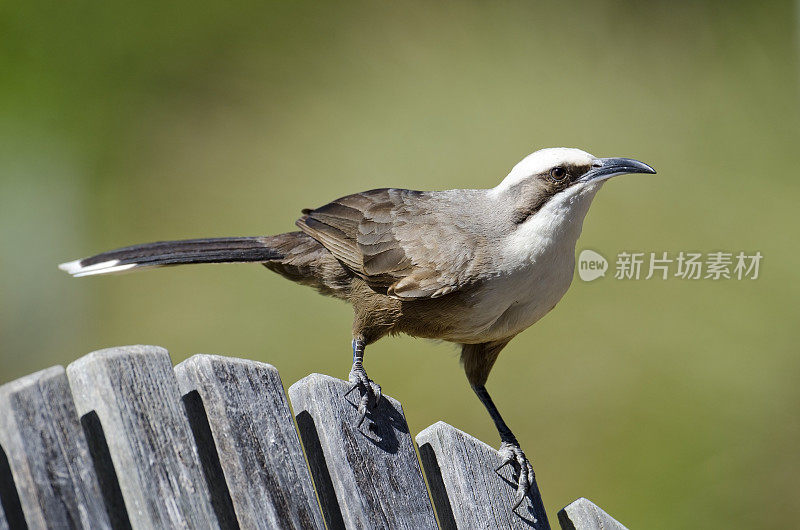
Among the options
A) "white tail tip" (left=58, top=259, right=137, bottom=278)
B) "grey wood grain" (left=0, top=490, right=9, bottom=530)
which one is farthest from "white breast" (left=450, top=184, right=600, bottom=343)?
"grey wood grain" (left=0, top=490, right=9, bottom=530)

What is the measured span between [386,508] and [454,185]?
333 cm

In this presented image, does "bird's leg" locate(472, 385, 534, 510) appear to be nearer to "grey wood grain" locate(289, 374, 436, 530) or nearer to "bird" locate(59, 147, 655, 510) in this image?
"bird" locate(59, 147, 655, 510)

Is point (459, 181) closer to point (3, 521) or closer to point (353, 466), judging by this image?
point (353, 466)

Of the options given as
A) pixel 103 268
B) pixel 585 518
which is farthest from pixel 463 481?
pixel 103 268

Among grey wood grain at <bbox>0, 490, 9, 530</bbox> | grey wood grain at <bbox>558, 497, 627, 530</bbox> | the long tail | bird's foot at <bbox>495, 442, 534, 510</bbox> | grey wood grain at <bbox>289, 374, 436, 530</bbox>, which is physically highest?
the long tail

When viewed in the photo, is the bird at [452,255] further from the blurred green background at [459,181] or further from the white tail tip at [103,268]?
the blurred green background at [459,181]

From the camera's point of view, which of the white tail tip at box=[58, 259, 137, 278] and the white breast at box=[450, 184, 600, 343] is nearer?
the white breast at box=[450, 184, 600, 343]

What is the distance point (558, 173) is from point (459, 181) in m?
2.06

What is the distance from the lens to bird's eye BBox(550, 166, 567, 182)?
3119 mm

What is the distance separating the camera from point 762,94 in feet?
17.6

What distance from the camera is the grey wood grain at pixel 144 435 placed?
1683 mm

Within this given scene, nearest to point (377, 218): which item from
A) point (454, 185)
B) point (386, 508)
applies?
point (386, 508)

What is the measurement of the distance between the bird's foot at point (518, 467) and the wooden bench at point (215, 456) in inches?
2.6

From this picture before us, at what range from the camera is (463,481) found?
2186 millimetres
